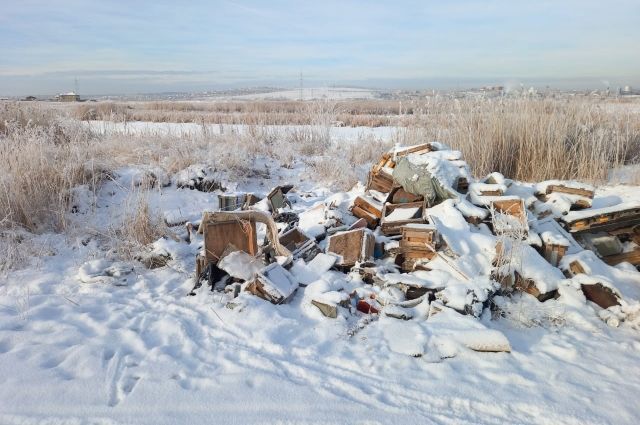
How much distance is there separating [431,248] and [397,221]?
0.64 m

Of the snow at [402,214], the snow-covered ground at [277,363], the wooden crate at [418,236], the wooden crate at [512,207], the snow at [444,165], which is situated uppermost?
the snow at [444,165]

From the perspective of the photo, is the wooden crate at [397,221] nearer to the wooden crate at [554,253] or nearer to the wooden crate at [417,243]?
the wooden crate at [417,243]

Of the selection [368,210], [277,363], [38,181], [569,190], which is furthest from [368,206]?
[38,181]

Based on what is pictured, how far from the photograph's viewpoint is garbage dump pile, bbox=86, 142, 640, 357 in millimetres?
3553

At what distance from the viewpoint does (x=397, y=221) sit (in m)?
4.61

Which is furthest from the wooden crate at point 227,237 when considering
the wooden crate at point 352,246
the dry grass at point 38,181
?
the dry grass at point 38,181

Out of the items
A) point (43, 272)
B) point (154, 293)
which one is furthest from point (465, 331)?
point (43, 272)

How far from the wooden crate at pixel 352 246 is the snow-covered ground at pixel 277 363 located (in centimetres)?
25

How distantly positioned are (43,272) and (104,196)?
240 centimetres

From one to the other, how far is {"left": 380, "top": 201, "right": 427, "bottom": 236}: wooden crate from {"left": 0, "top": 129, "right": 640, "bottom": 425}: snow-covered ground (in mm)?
861

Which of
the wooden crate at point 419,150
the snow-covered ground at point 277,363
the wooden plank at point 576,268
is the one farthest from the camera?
the wooden crate at point 419,150

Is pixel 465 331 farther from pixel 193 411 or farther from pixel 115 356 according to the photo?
pixel 115 356

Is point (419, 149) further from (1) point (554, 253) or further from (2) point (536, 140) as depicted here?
(2) point (536, 140)

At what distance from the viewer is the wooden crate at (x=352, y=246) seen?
423 cm
